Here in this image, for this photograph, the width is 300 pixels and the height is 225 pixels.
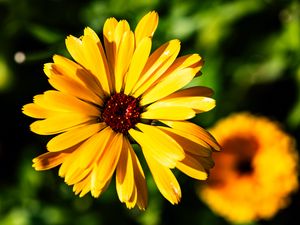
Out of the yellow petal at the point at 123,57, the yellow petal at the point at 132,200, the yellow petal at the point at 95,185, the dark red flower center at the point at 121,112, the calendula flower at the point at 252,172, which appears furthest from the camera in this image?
the calendula flower at the point at 252,172

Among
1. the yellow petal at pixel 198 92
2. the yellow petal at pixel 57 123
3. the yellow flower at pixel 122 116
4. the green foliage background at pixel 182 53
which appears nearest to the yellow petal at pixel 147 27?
the yellow flower at pixel 122 116

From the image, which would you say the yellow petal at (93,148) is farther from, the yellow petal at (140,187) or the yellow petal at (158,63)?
the yellow petal at (158,63)

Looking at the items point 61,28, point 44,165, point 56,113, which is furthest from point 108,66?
point 61,28

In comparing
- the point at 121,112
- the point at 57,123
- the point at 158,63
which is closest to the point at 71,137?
the point at 57,123

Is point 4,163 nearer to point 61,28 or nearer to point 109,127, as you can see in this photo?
point 61,28

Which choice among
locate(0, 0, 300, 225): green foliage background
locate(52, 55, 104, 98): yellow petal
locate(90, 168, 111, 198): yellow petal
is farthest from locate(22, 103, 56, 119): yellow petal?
locate(0, 0, 300, 225): green foliage background

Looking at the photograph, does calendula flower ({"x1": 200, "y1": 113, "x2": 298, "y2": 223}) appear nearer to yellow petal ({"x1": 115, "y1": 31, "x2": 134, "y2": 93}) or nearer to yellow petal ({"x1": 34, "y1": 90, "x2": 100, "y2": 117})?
yellow petal ({"x1": 115, "y1": 31, "x2": 134, "y2": 93})
